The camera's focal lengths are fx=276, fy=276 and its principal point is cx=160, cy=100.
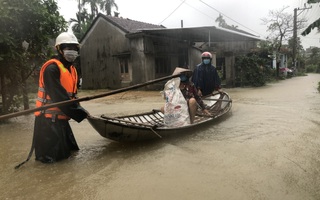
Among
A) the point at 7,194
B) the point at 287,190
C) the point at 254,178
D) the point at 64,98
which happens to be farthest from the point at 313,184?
the point at 7,194

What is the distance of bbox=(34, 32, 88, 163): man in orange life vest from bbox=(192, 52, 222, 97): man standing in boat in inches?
151

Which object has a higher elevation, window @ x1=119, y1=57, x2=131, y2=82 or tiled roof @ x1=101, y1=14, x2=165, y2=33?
tiled roof @ x1=101, y1=14, x2=165, y2=33

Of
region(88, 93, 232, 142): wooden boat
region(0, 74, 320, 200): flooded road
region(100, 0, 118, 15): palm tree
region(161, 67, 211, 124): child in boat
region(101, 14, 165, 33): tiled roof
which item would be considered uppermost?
region(100, 0, 118, 15): palm tree

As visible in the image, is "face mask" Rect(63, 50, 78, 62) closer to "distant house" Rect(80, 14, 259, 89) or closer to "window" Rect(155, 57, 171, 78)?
"distant house" Rect(80, 14, 259, 89)

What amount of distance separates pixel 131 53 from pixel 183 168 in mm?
12653

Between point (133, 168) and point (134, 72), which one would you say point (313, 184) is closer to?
point (133, 168)

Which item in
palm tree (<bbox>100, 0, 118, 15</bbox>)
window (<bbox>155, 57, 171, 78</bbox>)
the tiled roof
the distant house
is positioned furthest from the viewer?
palm tree (<bbox>100, 0, 118, 15</bbox>)

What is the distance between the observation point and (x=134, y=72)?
52.5 feet

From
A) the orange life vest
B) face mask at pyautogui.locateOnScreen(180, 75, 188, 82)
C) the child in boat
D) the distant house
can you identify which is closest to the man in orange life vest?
the orange life vest

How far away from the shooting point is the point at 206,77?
7426 mm

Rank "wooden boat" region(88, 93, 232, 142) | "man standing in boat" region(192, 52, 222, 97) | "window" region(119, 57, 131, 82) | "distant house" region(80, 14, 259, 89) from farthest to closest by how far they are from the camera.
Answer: "window" region(119, 57, 131, 82), "distant house" region(80, 14, 259, 89), "man standing in boat" region(192, 52, 222, 97), "wooden boat" region(88, 93, 232, 142)

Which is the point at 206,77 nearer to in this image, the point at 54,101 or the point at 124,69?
the point at 54,101

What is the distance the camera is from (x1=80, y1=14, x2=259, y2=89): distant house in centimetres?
1555

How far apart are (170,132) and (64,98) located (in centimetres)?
211
